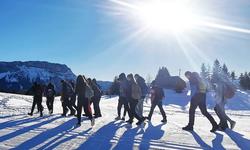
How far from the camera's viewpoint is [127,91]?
45.4 ft

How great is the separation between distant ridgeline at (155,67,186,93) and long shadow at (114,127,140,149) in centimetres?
6124

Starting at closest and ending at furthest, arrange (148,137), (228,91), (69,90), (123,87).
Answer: (148,137) → (228,91) → (123,87) → (69,90)

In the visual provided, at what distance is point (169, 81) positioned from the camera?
81938mm

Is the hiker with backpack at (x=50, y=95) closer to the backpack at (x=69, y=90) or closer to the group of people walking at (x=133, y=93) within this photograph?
the backpack at (x=69, y=90)

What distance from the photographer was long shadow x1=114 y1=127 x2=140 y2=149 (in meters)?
8.41

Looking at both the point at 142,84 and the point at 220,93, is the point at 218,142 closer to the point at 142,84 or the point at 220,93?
the point at 220,93

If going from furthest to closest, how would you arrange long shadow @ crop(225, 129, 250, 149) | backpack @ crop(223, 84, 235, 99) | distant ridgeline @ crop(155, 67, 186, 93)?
distant ridgeline @ crop(155, 67, 186, 93)
backpack @ crop(223, 84, 235, 99)
long shadow @ crop(225, 129, 250, 149)

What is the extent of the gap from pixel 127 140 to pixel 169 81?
7335cm

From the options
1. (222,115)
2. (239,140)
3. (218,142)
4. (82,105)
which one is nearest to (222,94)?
(222,115)

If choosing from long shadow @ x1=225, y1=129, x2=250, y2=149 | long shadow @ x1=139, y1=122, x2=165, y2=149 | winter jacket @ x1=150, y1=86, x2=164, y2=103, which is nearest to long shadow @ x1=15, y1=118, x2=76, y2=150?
long shadow @ x1=139, y1=122, x2=165, y2=149

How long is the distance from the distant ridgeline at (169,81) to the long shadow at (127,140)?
61.2 metres

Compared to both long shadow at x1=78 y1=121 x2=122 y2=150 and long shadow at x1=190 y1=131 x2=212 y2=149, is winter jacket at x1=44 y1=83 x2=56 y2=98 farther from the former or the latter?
long shadow at x1=190 y1=131 x2=212 y2=149

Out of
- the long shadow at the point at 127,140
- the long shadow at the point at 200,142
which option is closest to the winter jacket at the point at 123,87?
the long shadow at the point at 127,140

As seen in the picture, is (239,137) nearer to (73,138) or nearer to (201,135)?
(201,135)
